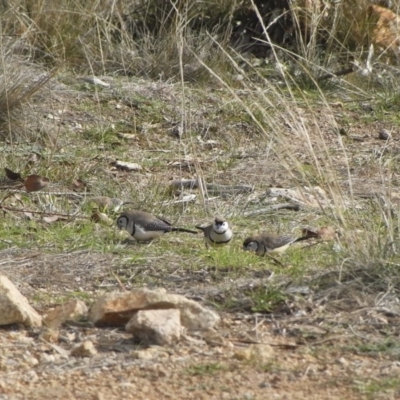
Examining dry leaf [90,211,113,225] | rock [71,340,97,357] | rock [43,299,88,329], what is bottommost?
dry leaf [90,211,113,225]

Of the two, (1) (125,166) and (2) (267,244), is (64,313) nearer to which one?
(2) (267,244)

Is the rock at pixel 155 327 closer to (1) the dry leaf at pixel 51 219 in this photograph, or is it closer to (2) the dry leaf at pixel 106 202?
(1) the dry leaf at pixel 51 219

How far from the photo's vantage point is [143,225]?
19.2 feet

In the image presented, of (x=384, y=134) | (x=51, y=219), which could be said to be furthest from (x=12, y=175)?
(x=384, y=134)

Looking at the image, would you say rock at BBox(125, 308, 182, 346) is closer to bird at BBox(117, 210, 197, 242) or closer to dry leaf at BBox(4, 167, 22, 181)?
bird at BBox(117, 210, 197, 242)

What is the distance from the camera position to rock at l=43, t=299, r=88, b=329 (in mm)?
4426

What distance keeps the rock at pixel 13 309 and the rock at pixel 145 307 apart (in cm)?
24

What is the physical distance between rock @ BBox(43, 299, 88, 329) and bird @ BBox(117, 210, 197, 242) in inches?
52.6

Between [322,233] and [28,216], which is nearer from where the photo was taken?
[322,233]

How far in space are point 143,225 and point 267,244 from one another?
2.39ft

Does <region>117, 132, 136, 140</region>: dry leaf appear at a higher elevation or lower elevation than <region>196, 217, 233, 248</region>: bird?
lower

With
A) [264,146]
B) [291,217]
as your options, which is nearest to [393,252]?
[291,217]

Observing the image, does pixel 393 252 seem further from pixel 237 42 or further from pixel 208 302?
pixel 237 42

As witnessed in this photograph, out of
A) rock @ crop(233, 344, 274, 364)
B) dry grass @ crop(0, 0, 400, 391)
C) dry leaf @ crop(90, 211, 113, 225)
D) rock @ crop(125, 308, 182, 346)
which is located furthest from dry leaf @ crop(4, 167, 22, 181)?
rock @ crop(233, 344, 274, 364)
